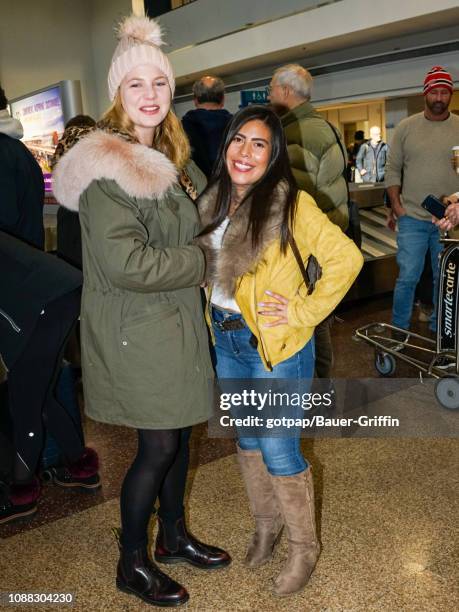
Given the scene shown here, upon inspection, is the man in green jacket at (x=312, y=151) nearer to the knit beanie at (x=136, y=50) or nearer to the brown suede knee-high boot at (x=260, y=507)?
the brown suede knee-high boot at (x=260, y=507)

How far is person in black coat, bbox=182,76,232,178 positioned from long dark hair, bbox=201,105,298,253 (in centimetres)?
172

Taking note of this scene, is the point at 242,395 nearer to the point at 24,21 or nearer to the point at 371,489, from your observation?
the point at 371,489

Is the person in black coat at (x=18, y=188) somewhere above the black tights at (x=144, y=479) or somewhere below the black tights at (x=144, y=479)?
above

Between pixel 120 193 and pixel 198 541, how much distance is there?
134 centimetres

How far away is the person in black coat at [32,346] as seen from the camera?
2.33m

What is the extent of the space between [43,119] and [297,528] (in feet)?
25.4

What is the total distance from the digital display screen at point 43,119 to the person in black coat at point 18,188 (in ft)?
17.6

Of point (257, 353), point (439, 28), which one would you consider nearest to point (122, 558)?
point (257, 353)

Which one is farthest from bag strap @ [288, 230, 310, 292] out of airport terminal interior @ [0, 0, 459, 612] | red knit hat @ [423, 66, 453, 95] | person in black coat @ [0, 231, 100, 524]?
red knit hat @ [423, 66, 453, 95]

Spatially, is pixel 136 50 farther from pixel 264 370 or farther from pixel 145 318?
pixel 264 370

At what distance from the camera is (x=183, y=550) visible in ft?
7.62

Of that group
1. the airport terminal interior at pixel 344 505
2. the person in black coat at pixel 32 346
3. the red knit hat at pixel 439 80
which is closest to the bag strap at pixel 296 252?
the person in black coat at pixel 32 346

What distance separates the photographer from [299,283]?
2020 mm

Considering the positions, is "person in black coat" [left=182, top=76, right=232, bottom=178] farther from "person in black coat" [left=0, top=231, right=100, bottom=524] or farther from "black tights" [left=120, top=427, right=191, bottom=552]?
"black tights" [left=120, top=427, right=191, bottom=552]
